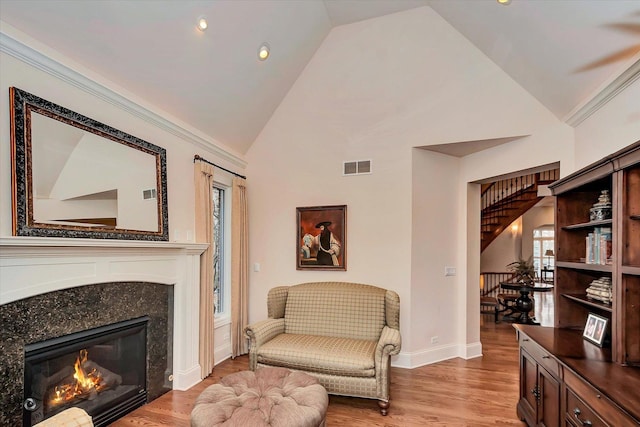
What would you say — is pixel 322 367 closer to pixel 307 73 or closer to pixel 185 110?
pixel 185 110

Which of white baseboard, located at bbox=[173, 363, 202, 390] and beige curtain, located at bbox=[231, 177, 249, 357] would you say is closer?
white baseboard, located at bbox=[173, 363, 202, 390]

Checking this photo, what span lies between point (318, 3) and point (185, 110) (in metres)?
1.87

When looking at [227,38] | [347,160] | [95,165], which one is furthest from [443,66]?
[95,165]

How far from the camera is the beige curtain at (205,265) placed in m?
3.63

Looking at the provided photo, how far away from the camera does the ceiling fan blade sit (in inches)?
89.2

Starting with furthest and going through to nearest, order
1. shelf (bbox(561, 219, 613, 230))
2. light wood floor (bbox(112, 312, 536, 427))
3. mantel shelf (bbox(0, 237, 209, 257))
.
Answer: light wood floor (bbox(112, 312, 536, 427)) → shelf (bbox(561, 219, 613, 230)) → mantel shelf (bbox(0, 237, 209, 257))

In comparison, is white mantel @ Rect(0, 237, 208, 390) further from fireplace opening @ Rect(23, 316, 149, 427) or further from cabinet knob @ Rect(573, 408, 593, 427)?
cabinet knob @ Rect(573, 408, 593, 427)

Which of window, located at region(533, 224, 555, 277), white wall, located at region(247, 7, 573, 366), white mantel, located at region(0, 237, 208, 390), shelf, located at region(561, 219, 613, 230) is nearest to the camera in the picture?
white mantel, located at region(0, 237, 208, 390)

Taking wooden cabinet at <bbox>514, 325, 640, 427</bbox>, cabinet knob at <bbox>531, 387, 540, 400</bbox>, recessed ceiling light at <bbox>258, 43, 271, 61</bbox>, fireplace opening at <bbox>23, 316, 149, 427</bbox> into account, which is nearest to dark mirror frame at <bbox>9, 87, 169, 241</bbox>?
fireplace opening at <bbox>23, 316, 149, 427</bbox>

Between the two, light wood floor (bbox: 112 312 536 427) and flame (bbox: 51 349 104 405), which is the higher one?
flame (bbox: 51 349 104 405)

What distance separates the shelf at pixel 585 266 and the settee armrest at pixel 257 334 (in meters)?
2.75

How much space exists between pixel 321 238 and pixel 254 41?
2.42 metres

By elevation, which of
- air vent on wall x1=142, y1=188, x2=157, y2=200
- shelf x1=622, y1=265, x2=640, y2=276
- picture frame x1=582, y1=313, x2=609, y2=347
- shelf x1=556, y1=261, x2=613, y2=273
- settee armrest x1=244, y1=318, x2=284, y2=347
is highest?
air vent on wall x1=142, y1=188, x2=157, y2=200

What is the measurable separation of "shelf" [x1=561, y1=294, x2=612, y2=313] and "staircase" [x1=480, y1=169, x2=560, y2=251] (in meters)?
4.31
